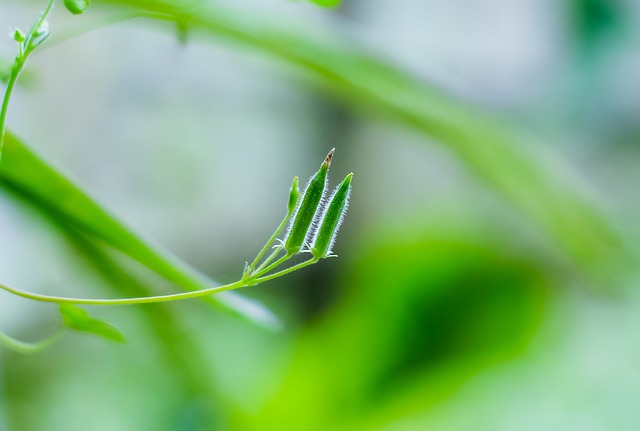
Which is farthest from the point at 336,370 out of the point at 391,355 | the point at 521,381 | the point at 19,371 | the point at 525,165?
the point at 525,165

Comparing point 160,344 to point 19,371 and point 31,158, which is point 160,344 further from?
point 19,371

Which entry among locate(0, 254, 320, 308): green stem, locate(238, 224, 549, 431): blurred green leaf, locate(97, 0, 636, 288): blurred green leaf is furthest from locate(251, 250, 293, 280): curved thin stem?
locate(238, 224, 549, 431): blurred green leaf

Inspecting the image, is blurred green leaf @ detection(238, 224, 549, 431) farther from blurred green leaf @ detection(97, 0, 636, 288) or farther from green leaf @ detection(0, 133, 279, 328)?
green leaf @ detection(0, 133, 279, 328)

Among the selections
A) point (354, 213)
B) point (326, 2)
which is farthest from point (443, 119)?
point (354, 213)

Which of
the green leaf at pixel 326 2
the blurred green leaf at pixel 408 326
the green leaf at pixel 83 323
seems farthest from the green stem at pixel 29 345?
the blurred green leaf at pixel 408 326

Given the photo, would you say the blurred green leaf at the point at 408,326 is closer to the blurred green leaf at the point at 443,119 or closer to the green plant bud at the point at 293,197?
the blurred green leaf at the point at 443,119

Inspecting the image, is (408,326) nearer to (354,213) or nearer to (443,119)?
(354,213)

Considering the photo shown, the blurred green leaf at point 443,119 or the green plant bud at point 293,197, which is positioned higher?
the blurred green leaf at point 443,119
